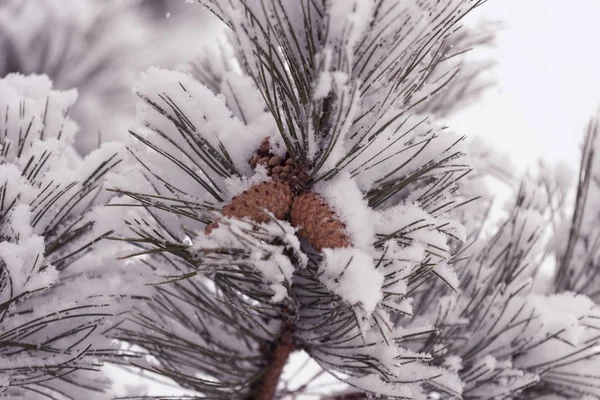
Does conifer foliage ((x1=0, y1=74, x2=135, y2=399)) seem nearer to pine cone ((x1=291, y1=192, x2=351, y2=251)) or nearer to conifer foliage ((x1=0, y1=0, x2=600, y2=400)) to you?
conifer foliage ((x1=0, y1=0, x2=600, y2=400))

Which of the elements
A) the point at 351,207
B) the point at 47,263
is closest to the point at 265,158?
the point at 351,207

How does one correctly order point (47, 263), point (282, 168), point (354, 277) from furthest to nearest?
point (47, 263), point (282, 168), point (354, 277)

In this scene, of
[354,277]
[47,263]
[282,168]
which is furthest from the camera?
[47,263]

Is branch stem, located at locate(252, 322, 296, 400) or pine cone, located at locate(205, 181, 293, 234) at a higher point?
pine cone, located at locate(205, 181, 293, 234)

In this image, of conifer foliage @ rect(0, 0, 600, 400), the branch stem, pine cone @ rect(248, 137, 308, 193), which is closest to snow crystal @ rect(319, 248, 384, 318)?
conifer foliage @ rect(0, 0, 600, 400)

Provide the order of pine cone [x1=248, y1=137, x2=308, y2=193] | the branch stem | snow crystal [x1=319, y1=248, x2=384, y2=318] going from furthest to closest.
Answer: the branch stem
pine cone [x1=248, y1=137, x2=308, y2=193]
snow crystal [x1=319, y1=248, x2=384, y2=318]

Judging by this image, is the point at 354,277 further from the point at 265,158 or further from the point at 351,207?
the point at 265,158

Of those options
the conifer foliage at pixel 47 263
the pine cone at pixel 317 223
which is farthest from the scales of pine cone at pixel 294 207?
the conifer foliage at pixel 47 263

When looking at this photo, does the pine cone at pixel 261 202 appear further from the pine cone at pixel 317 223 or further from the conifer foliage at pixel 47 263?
the conifer foliage at pixel 47 263
